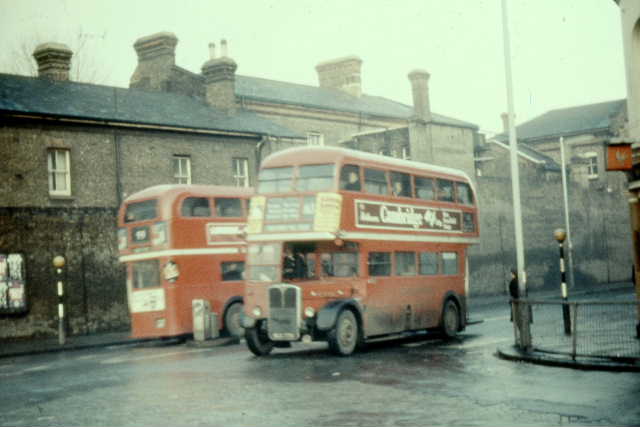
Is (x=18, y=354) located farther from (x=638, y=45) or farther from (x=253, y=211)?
(x=638, y=45)

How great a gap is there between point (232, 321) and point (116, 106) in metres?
11.7

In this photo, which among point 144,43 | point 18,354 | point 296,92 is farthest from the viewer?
point 296,92

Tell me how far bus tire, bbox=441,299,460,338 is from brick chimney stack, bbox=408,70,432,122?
22741 mm

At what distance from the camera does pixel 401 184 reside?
19.0 meters

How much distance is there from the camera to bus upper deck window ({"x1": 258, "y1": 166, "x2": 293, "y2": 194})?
17.2 meters

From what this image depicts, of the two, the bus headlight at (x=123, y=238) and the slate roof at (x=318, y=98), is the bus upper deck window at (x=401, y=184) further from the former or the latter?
the slate roof at (x=318, y=98)

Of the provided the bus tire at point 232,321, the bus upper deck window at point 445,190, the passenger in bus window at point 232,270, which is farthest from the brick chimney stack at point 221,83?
the bus upper deck window at point 445,190

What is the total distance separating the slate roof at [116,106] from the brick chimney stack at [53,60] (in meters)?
2.11

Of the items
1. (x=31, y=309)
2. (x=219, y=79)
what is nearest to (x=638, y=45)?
(x=31, y=309)

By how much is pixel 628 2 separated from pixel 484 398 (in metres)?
9.93

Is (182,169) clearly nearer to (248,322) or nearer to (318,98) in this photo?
(248,322)

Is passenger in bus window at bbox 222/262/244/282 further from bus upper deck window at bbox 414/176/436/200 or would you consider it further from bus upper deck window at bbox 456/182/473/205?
bus upper deck window at bbox 456/182/473/205

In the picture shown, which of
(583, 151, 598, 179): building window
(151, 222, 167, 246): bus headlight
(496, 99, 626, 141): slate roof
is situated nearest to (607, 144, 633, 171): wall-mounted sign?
(151, 222, 167, 246): bus headlight

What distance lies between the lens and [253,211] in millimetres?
17438
